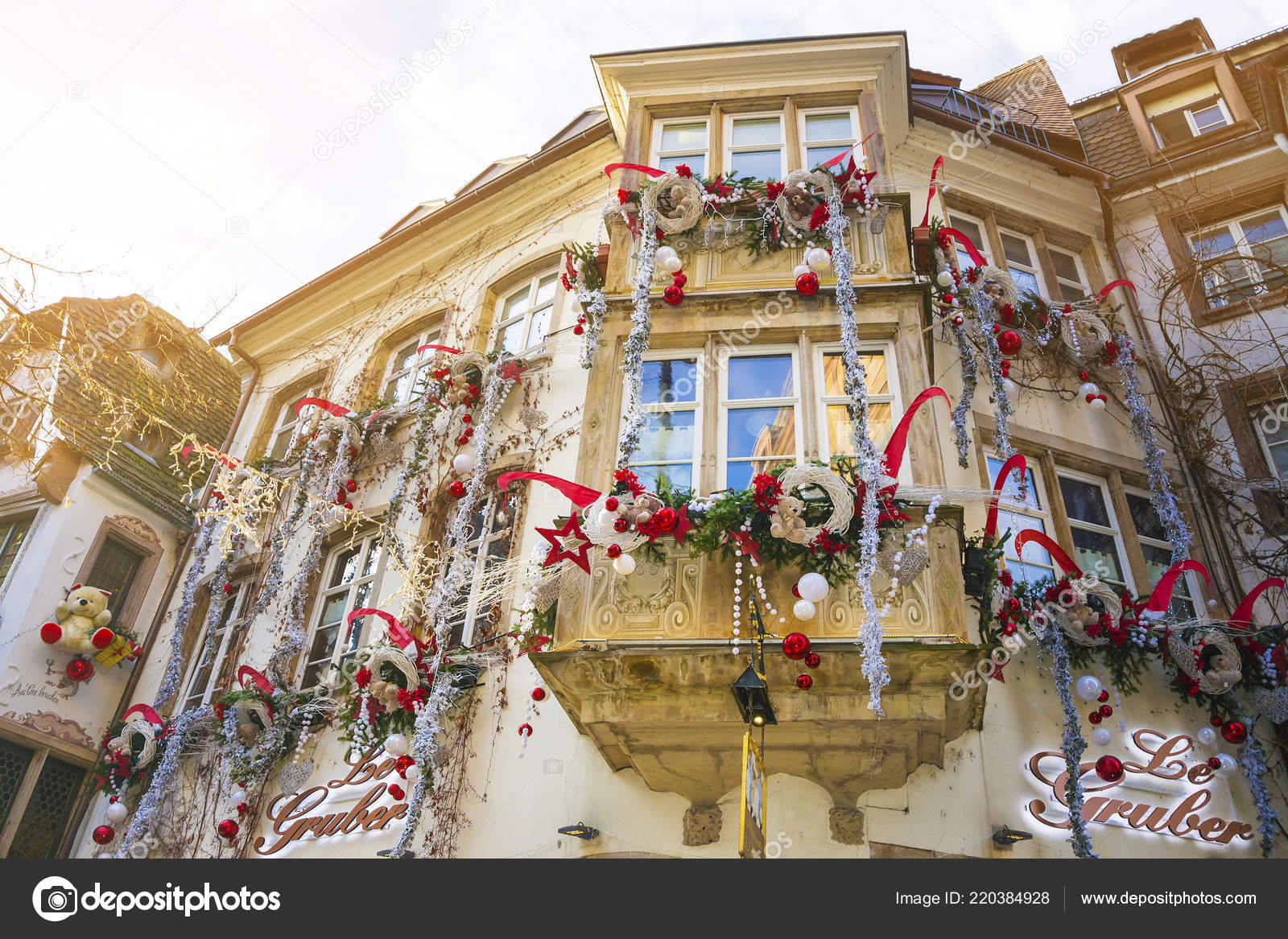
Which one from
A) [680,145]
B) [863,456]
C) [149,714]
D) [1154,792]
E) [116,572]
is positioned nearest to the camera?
[863,456]

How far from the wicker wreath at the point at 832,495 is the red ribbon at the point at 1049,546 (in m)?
2.27

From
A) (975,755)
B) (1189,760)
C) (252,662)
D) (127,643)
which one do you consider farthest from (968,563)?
(127,643)

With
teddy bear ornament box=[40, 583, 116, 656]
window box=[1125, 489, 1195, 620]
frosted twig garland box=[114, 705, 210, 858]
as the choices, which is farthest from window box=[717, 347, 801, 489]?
teddy bear ornament box=[40, 583, 116, 656]

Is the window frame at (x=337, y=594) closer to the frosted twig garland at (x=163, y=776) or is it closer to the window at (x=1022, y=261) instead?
the frosted twig garland at (x=163, y=776)

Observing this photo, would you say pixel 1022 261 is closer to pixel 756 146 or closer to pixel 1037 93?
pixel 756 146

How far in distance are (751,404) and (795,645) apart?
102 inches

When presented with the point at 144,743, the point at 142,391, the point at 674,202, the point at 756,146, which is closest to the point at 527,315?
the point at 674,202

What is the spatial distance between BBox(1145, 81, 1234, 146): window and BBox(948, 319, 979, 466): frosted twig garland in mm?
5908

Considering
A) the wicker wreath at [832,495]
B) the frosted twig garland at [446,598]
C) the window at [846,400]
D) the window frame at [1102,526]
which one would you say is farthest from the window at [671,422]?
the window frame at [1102,526]

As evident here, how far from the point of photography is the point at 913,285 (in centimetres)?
829

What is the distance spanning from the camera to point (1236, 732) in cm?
768

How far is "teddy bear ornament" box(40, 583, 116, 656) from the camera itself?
1123 centimetres

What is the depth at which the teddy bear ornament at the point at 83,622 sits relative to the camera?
11.2m

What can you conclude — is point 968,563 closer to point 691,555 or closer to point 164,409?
point 691,555
